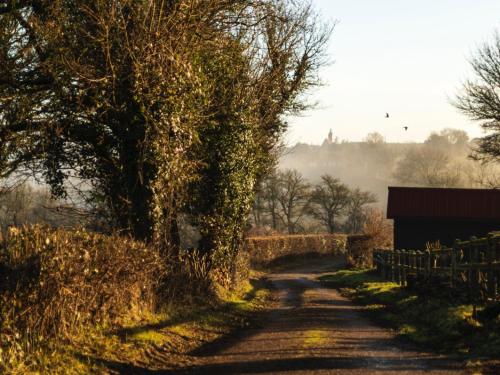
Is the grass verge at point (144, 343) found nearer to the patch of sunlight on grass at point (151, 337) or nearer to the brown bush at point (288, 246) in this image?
the patch of sunlight on grass at point (151, 337)

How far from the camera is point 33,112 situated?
16.6 meters

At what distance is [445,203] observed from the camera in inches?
1464

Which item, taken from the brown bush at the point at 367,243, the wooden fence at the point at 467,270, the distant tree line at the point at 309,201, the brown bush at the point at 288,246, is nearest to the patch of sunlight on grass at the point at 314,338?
the wooden fence at the point at 467,270

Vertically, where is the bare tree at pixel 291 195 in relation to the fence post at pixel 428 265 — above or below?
above

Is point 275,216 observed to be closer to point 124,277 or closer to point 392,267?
point 392,267

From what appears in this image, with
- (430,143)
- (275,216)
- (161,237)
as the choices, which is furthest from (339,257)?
(430,143)

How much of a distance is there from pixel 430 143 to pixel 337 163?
32997 mm

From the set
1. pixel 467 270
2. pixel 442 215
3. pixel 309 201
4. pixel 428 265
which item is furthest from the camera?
pixel 309 201

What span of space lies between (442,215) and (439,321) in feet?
76.0

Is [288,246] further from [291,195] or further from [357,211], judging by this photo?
[357,211]

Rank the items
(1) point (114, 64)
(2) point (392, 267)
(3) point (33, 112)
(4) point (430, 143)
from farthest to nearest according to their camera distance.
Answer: (4) point (430, 143) < (2) point (392, 267) < (3) point (33, 112) < (1) point (114, 64)

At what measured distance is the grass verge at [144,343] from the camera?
946 cm

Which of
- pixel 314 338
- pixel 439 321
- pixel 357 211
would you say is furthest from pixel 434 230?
pixel 357 211

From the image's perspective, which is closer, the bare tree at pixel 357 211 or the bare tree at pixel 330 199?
the bare tree at pixel 330 199
